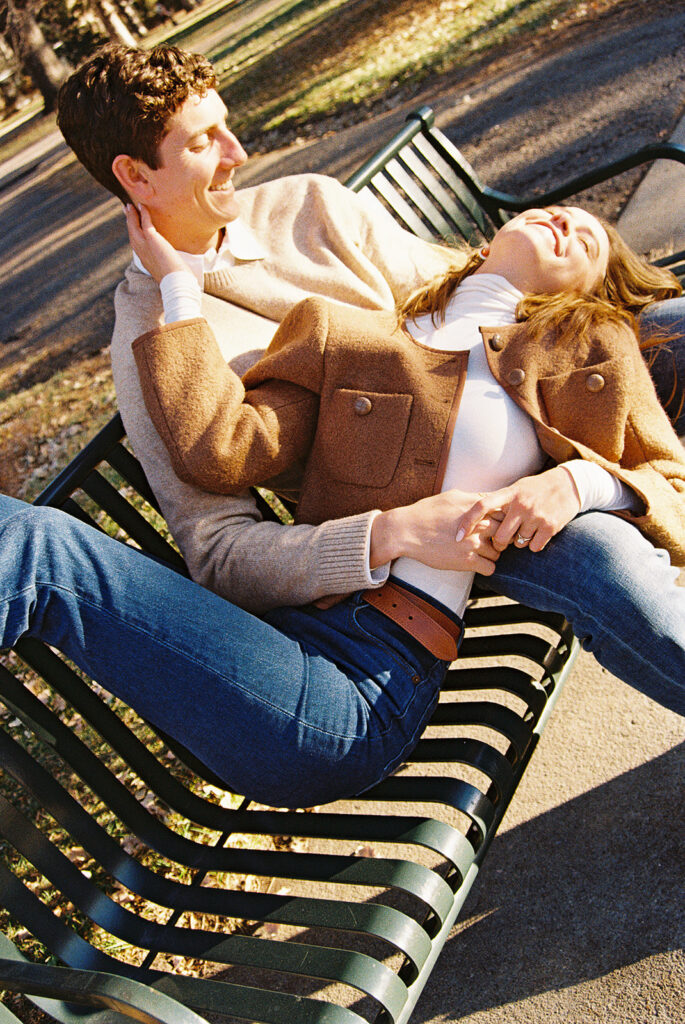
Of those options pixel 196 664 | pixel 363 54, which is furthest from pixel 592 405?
pixel 363 54

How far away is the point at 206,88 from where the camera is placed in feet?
8.43

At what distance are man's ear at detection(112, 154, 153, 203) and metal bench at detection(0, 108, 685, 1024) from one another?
67cm

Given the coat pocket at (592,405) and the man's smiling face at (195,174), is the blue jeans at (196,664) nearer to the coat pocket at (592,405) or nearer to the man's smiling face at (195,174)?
the coat pocket at (592,405)

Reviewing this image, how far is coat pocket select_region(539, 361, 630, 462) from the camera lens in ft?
7.55

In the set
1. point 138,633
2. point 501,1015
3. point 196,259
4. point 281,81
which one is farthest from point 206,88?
point 281,81

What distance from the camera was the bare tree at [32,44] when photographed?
18.1 metres

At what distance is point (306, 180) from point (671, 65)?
17.6ft

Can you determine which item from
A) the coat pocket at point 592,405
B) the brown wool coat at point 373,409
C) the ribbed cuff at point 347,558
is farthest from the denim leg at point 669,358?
the ribbed cuff at point 347,558

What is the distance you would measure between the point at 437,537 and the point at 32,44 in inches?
769

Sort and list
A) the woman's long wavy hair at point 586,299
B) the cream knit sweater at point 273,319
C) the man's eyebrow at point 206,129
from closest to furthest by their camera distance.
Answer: the cream knit sweater at point 273,319, the woman's long wavy hair at point 586,299, the man's eyebrow at point 206,129

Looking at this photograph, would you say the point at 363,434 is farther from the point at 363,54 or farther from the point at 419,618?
the point at 363,54

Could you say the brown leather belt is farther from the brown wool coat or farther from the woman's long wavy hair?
the woman's long wavy hair

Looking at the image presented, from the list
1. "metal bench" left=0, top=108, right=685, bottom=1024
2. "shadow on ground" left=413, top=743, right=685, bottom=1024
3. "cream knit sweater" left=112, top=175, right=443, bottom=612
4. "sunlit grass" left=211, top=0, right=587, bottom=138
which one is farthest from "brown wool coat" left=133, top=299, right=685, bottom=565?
"sunlit grass" left=211, top=0, right=587, bottom=138

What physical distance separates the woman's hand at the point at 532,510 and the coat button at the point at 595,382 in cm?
27
